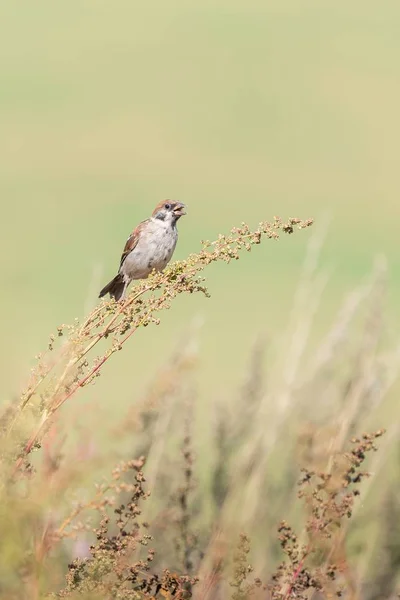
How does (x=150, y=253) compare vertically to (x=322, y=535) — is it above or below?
above

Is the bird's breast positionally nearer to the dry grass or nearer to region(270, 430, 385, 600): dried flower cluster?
the dry grass

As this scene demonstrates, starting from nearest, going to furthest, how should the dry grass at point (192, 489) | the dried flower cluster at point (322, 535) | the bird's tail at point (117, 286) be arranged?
the dry grass at point (192, 489) < the dried flower cluster at point (322, 535) < the bird's tail at point (117, 286)

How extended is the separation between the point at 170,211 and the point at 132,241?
34cm

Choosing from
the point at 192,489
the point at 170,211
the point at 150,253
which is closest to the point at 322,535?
the point at 192,489

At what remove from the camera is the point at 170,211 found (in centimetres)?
660

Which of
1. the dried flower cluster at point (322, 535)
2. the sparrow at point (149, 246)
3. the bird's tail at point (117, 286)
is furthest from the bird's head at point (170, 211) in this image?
the dried flower cluster at point (322, 535)

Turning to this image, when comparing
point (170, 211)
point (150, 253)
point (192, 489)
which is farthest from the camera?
point (170, 211)

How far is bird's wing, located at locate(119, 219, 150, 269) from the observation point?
6.51m

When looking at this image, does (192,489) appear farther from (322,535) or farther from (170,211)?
(170,211)

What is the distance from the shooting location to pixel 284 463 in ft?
20.9

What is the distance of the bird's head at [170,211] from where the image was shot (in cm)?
655

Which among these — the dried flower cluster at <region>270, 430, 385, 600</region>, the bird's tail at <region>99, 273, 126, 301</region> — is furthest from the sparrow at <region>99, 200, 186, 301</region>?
the dried flower cluster at <region>270, 430, 385, 600</region>

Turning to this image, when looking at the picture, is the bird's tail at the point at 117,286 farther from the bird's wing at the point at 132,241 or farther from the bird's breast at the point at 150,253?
the bird's wing at the point at 132,241

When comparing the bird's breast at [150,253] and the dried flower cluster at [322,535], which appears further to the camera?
the bird's breast at [150,253]
